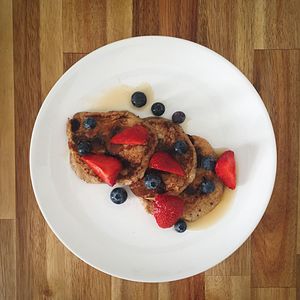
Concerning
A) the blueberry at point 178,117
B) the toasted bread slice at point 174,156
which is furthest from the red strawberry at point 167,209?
the blueberry at point 178,117

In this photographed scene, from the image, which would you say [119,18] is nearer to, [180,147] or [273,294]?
[180,147]

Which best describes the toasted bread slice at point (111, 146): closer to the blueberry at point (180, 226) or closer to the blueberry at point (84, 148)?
the blueberry at point (84, 148)

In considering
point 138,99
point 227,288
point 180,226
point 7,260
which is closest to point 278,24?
point 138,99

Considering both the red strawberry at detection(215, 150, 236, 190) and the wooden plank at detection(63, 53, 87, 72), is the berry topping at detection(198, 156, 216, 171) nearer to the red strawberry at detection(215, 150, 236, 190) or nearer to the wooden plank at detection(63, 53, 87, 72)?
the red strawberry at detection(215, 150, 236, 190)

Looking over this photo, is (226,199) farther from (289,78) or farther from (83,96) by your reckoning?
(83,96)

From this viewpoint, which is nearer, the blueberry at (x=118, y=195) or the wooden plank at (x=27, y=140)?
the blueberry at (x=118, y=195)

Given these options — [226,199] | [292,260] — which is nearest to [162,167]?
[226,199]
